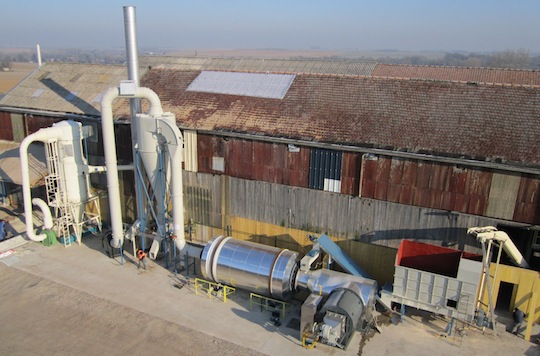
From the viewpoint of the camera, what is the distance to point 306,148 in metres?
20.5

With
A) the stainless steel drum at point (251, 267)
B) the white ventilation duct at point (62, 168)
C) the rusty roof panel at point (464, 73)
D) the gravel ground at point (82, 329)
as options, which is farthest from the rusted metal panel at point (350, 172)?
the rusty roof panel at point (464, 73)

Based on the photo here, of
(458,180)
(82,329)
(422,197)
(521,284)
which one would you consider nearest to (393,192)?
(422,197)

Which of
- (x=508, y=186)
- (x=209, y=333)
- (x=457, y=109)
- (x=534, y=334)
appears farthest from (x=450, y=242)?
(x=209, y=333)

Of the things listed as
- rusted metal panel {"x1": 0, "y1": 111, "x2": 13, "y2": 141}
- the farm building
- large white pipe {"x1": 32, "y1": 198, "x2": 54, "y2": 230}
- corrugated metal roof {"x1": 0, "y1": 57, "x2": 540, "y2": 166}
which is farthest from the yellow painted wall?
rusted metal panel {"x1": 0, "y1": 111, "x2": 13, "y2": 141}

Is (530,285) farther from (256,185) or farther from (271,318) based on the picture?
(256,185)

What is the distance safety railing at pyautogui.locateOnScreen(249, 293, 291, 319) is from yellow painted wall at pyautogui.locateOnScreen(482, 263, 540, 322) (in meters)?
8.40

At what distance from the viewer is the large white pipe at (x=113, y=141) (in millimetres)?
20953

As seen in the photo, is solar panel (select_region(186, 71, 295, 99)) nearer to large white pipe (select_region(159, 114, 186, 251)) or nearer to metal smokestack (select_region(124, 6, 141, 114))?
metal smokestack (select_region(124, 6, 141, 114))

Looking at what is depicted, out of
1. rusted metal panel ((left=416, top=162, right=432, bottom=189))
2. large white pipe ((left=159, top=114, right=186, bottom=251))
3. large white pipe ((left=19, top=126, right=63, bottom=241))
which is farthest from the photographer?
large white pipe ((left=19, top=126, right=63, bottom=241))

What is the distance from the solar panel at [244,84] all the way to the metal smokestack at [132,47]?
4.92m

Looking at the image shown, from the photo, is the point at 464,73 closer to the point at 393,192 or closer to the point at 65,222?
the point at 393,192

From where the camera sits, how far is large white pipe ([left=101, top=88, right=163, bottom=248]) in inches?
825

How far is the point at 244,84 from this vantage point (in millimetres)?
26531

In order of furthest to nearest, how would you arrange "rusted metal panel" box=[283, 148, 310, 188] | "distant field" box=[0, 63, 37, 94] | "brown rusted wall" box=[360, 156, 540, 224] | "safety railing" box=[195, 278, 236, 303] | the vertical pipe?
"distant field" box=[0, 63, 37, 94]
the vertical pipe
"rusted metal panel" box=[283, 148, 310, 188]
"safety railing" box=[195, 278, 236, 303]
"brown rusted wall" box=[360, 156, 540, 224]
